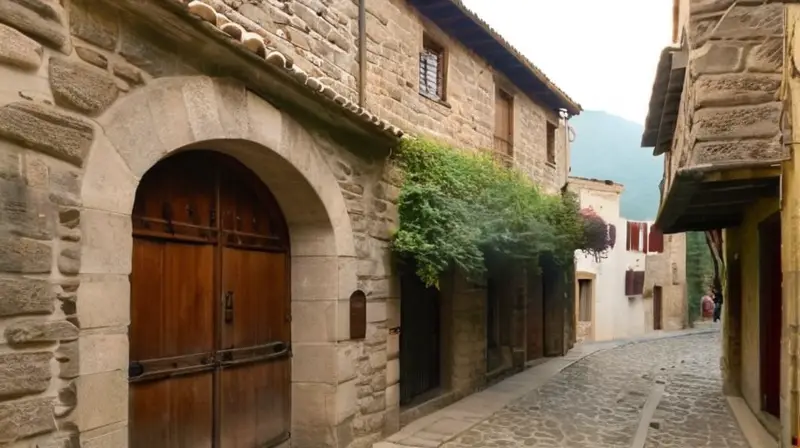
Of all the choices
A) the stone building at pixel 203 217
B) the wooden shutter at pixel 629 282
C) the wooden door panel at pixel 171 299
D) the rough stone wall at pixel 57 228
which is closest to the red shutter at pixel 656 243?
the wooden shutter at pixel 629 282

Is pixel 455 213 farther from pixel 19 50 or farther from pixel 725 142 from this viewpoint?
pixel 19 50

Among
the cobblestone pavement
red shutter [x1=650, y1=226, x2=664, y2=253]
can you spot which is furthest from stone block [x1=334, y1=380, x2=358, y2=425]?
red shutter [x1=650, y1=226, x2=664, y2=253]

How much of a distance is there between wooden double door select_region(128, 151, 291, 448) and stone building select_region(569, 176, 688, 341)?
1161 cm

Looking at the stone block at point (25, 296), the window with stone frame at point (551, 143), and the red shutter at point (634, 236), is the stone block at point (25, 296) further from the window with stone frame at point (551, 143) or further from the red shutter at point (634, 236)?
the red shutter at point (634, 236)

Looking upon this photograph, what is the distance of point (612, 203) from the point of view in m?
18.6

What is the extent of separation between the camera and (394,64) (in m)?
6.92

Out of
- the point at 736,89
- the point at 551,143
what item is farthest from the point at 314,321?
the point at 551,143

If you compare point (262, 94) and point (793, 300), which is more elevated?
point (262, 94)

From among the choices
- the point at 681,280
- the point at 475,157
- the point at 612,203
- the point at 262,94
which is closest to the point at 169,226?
the point at 262,94

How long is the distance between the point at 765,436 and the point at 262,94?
578cm

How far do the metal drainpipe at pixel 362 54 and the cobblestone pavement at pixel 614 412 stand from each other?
349 centimetres

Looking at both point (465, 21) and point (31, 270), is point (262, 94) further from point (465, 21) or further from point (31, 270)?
point (465, 21)

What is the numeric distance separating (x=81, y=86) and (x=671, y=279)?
22.5m

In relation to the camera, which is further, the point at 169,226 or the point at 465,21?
the point at 465,21
